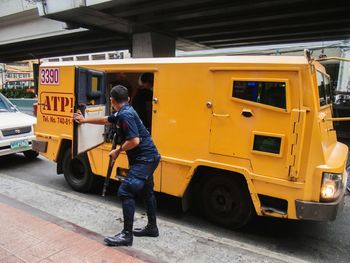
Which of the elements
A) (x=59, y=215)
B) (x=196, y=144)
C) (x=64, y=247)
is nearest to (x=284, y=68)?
(x=196, y=144)

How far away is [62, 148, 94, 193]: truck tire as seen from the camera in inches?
215

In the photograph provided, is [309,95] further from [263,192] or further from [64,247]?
[64,247]

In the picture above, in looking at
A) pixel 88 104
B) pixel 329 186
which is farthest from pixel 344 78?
pixel 88 104

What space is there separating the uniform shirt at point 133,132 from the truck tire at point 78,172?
2.01 meters

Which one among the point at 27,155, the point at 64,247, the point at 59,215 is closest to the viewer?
the point at 64,247

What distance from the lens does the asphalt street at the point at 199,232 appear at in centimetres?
359

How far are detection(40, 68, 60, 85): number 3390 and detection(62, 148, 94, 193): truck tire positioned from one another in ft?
3.81

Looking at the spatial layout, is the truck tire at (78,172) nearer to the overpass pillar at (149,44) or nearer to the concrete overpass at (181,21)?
the concrete overpass at (181,21)

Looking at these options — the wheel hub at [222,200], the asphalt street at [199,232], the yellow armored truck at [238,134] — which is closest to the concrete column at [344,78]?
the asphalt street at [199,232]

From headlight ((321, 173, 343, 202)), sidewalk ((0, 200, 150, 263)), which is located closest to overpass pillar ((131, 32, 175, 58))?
sidewalk ((0, 200, 150, 263))

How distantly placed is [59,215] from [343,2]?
10.5m

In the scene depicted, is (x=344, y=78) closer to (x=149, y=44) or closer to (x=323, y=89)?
(x=149, y=44)

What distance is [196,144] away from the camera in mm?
4141

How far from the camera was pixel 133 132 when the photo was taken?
344cm
